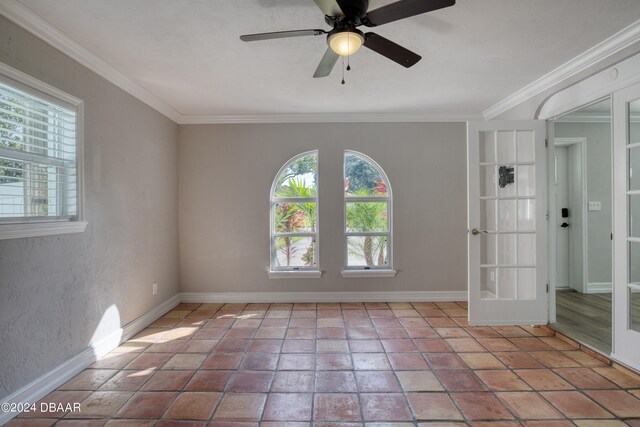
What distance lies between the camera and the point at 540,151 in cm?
309

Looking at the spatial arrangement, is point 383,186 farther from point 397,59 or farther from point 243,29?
point 243,29

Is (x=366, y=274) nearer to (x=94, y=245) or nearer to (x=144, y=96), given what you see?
(x=94, y=245)

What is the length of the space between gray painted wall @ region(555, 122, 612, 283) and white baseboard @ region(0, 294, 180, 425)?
18.6 feet

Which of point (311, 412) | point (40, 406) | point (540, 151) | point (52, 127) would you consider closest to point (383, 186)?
point (540, 151)

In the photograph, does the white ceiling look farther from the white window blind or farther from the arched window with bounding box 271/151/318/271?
the arched window with bounding box 271/151/318/271

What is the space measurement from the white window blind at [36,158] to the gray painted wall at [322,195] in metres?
1.80

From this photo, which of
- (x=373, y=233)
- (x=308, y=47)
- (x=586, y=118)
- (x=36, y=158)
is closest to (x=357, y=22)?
(x=308, y=47)

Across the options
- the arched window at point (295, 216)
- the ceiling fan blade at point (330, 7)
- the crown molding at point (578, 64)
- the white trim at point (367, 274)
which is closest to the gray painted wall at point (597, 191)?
the crown molding at point (578, 64)

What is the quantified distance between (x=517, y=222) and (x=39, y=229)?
3961mm

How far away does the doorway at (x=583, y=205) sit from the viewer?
430cm

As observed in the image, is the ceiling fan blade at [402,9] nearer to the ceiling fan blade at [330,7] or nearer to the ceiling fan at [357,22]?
the ceiling fan at [357,22]

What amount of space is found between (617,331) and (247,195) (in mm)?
3834

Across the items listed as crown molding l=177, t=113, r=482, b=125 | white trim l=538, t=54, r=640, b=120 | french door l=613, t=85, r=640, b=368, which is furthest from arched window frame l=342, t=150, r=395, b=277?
french door l=613, t=85, r=640, b=368

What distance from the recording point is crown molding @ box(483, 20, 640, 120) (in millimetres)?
2248
